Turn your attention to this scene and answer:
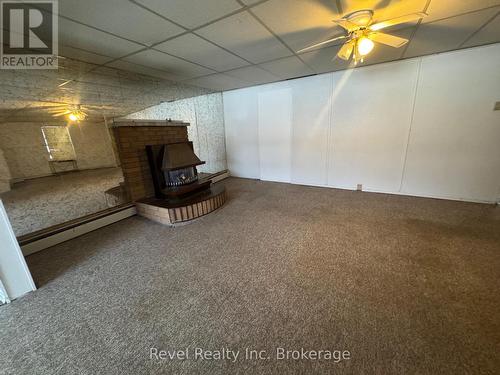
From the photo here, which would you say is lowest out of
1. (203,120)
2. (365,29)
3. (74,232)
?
(74,232)

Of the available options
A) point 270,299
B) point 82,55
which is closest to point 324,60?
point 82,55

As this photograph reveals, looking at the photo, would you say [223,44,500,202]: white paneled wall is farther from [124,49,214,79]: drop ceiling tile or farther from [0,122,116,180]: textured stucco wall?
[0,122,116,180]: textured stucco wall

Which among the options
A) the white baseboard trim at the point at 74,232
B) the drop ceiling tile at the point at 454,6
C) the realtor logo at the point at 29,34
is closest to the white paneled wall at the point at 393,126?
the drop ceiling tile at the point at 454,6

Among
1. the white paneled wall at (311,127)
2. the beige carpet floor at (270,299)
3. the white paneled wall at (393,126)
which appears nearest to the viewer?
the beige carpet floor at (270,299)

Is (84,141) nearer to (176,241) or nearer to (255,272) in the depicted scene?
(176,241)

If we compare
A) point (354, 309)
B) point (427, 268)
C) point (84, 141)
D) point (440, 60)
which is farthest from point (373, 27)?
point (84, 141)

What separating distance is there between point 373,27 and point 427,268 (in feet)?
8.08

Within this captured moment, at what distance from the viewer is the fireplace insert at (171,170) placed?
10.3ft

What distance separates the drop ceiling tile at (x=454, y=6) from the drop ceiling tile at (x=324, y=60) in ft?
3.30

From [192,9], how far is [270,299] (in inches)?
101

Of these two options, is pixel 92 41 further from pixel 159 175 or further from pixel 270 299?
pixel 270 299

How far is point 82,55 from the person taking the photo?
243 centimetres

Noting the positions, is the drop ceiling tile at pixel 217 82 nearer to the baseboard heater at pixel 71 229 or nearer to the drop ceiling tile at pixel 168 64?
the drop ceiling tile at pixel 168 64

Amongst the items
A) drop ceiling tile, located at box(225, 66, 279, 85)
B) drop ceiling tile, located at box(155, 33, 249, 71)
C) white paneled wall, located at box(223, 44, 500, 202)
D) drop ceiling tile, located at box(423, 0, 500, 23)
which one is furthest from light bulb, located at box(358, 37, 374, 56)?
white paneled wall, located at box(223, 44, 500, 202)
